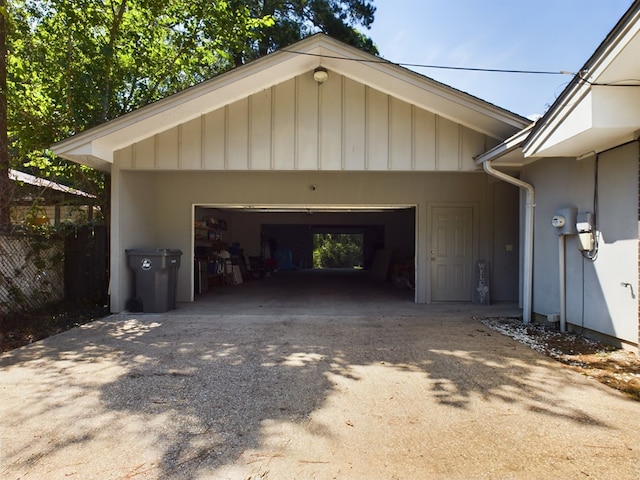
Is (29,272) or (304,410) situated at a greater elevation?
(29,272)

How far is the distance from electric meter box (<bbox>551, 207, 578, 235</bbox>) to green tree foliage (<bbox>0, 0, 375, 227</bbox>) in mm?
6761

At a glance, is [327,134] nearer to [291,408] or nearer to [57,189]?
[291,408]

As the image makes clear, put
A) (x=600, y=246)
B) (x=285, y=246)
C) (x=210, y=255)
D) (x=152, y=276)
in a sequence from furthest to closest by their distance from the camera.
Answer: (x=285, y=246), (x=210, y=255), (x=152, y=276), (x=600, y=246)

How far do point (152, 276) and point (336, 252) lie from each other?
2274cm

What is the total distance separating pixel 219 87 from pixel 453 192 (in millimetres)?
4879

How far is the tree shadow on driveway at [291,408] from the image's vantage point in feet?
7.86

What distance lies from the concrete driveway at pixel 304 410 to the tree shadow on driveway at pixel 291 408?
1cm

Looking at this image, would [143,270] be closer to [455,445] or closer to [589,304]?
[455,445]

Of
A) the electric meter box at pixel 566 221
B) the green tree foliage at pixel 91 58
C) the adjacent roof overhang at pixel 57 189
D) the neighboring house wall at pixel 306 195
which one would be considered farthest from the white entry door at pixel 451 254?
the adjacent roof overhang at pixel 57 189

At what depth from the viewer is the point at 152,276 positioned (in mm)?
7059

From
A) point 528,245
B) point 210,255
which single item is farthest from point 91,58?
point 528,245

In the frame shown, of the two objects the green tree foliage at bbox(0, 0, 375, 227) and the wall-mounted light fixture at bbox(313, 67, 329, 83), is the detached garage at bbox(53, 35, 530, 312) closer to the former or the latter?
the wall-mounted light fixture at bbox(313, 67, 329, 83)

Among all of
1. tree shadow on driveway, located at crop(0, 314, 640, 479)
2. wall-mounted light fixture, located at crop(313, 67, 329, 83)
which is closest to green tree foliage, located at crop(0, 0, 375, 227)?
wall-mounted light fixture, located at crop(313, 67, 329, 83)

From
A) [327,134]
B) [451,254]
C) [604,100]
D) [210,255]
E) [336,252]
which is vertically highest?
[327,134]
